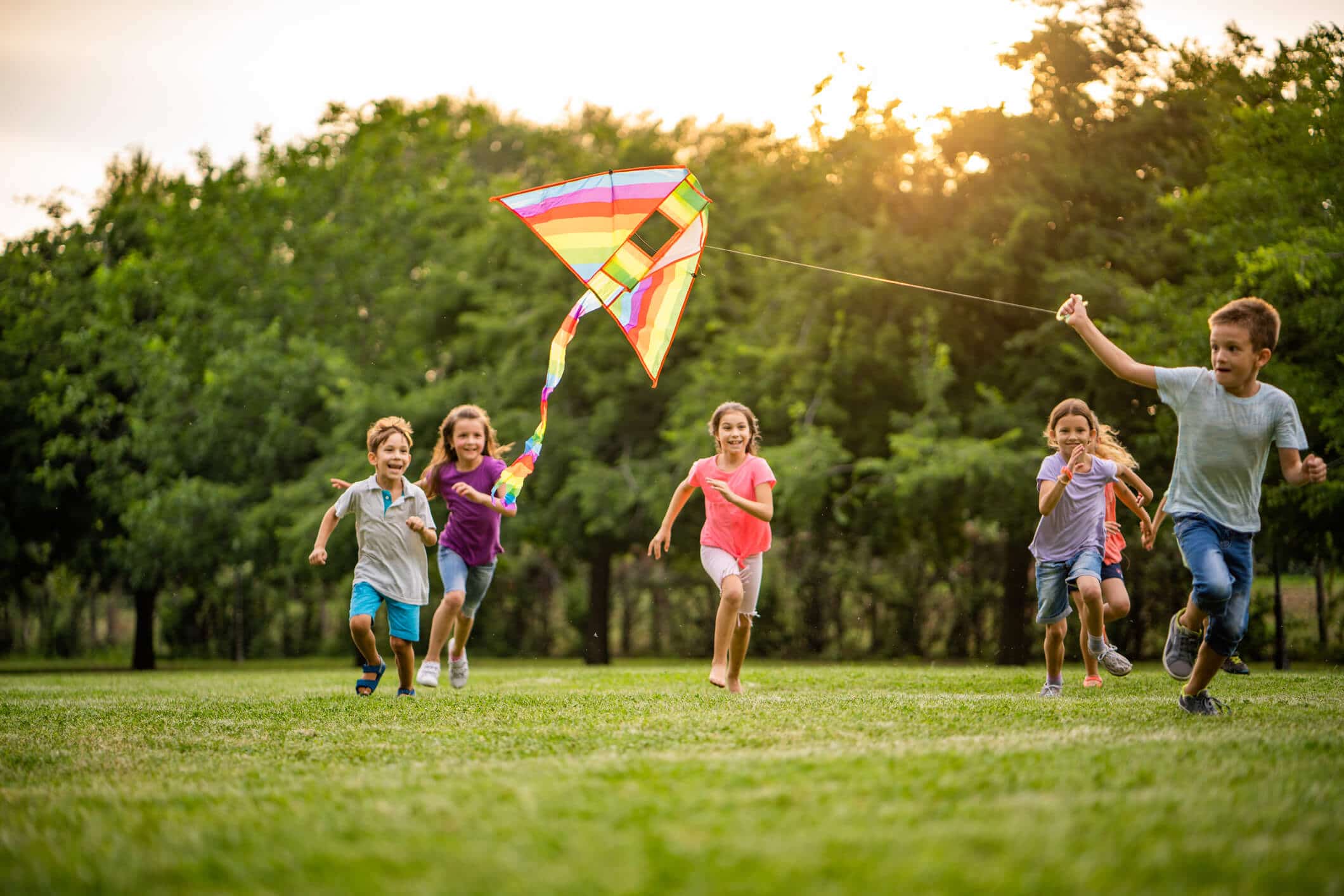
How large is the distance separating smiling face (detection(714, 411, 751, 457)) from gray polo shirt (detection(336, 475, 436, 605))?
206 cm

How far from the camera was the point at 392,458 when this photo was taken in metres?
8.41

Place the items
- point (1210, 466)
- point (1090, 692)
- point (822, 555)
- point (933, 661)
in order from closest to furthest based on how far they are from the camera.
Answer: point (1210, 466) → point (1090, 692) → point (933, 661) → point (822, 555)

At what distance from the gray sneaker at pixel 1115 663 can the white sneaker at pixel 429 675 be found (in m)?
4.43

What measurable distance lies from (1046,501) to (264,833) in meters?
5.59

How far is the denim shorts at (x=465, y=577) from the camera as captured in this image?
8789 millimetres

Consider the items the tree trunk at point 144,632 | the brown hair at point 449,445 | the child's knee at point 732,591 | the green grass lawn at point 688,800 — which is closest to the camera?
the green grass lawn at point 688,800

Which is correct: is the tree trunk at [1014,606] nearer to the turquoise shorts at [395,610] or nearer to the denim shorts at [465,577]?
the denim shorts at [465,577]

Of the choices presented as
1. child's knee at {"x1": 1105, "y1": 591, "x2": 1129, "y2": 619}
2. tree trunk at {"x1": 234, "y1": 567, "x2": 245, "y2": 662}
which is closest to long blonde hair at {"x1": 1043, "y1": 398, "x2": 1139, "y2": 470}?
child's knee at {"x1": 1105, "y1": 591, "x2": 1129, "y2": 619}

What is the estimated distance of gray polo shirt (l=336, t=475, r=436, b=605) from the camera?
843 cm

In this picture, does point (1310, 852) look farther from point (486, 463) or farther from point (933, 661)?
point (933, 661)

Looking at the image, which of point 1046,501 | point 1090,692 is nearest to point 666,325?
point 1046,501

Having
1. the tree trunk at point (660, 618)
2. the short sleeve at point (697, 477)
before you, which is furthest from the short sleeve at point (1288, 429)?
the tree trunk at point (660, 618)

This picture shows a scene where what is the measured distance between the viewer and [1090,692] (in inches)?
329

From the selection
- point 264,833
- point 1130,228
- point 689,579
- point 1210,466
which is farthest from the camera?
point 689,579
